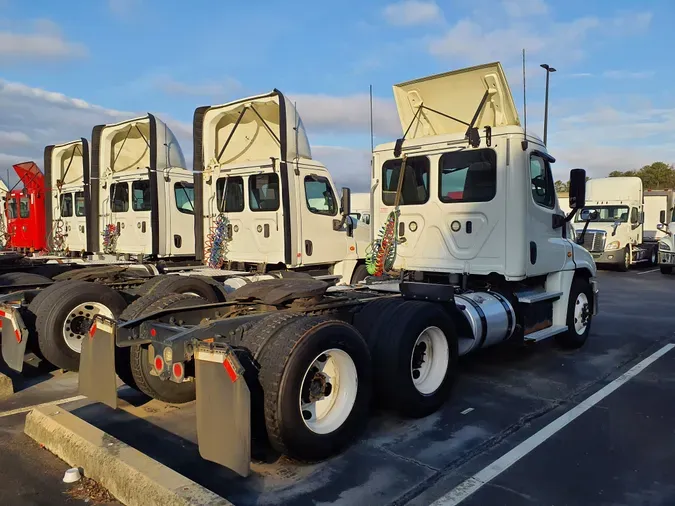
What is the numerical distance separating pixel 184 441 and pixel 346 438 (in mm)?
1388

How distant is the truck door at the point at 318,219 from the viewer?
955 cm

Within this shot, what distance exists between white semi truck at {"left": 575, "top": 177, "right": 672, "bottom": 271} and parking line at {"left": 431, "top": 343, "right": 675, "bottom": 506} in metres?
14.7

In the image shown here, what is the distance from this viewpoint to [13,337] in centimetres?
601

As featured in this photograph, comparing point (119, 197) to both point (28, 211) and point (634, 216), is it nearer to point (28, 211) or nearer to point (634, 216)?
point (28, 211)

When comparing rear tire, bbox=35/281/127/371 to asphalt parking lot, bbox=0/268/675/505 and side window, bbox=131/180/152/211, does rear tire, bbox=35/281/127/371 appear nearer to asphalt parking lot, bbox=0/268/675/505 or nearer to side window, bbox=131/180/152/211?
asphalt parking lot, bbox=0/268/675/505

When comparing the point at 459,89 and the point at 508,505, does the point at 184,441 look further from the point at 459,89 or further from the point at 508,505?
the point at 459,89

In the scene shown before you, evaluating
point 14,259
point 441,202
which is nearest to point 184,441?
point 441,202

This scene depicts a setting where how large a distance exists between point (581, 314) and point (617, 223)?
14.5 m

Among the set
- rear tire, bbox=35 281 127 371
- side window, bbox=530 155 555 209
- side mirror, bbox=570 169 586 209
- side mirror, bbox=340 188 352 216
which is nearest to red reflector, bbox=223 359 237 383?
rear tire, bbox=35 281 127 371

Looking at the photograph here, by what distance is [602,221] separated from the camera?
69.8ft

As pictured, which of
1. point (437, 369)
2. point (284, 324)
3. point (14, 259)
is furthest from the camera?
point (14, 259)

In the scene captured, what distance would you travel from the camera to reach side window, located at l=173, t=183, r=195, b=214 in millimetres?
11430

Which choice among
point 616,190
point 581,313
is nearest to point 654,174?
point 616,190

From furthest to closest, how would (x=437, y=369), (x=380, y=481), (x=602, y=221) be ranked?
(x=602, y=221)
(x=437, y=369)
(x=380, y=481)
